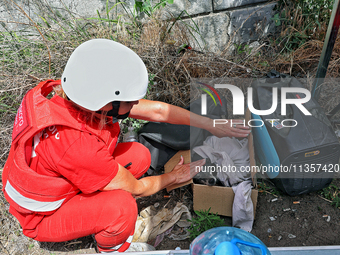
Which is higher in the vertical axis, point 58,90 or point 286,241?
point 58,90

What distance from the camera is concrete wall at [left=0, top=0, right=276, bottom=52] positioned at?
310cm

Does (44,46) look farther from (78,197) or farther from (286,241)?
(286,241)

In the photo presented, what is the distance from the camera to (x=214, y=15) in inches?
128

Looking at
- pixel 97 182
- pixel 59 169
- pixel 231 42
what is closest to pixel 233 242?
pixel 97 182

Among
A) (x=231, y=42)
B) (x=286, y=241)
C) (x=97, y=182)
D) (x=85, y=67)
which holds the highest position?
(x=85, y=67)

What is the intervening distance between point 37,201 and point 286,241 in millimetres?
1936

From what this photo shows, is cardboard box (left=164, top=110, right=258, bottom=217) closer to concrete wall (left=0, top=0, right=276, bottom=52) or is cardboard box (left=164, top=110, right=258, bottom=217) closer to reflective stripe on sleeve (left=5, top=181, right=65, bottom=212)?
reflective stripe on sleeve (left=5, top=181, right=65, bottom=212)

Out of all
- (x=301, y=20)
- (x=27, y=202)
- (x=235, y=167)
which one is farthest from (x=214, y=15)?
(x=27, y=202)

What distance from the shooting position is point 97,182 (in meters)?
1.59

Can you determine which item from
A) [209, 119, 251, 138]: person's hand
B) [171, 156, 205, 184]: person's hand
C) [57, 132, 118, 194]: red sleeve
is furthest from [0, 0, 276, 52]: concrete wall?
[57, 132, 118, 194]: red sleeve

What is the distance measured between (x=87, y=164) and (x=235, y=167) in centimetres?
133

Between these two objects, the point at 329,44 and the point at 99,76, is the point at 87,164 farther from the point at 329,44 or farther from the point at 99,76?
the point at 329,44

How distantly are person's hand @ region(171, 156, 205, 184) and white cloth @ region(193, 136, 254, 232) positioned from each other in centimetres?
16

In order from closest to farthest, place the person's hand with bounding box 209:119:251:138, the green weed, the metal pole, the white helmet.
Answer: the white helmet < the metal pole < the person's hand with bounding box 209:119:251:138 < the green weed
